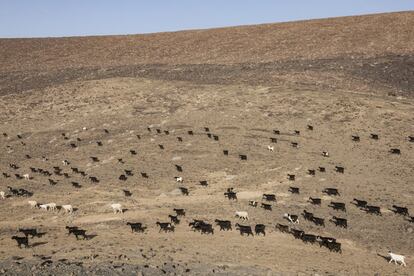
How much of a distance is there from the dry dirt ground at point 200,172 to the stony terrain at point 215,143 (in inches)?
5.1

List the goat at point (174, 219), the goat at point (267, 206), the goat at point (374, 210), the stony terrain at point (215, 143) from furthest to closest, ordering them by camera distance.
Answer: the goat at point (267, 206) → the goat at point (374, 210) → the goat at point (174, 219) → the stony terrain at point (215, 143)

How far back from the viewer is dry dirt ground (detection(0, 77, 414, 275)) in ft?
70.1

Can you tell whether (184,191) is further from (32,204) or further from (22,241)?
(22,241)

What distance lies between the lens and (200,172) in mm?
35281

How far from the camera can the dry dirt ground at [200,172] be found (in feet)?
70.1

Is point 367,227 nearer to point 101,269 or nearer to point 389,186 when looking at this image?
point 389,186

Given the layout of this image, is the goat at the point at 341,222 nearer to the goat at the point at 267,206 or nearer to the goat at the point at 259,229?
the goat at the point at 267,206

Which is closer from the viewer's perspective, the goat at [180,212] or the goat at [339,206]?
the goat at [180,212]

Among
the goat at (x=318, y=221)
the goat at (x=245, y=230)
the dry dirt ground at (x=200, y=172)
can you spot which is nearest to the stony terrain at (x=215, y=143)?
the dry dirt ground at (x=200, y=172)

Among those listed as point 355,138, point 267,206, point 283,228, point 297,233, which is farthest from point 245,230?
point 355,138

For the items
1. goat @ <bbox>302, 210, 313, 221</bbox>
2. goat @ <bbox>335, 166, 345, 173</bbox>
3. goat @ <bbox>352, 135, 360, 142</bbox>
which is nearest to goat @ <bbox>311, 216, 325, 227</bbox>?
goat @ <bbox>302, 210, 313, 221</bbox>

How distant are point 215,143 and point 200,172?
19.8 ft

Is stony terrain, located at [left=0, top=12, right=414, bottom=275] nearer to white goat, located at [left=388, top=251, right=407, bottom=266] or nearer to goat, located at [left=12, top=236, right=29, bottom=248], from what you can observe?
goat, located at [left=12, top=236, right=29, bottom=248]

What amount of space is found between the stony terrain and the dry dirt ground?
5.1 inches
